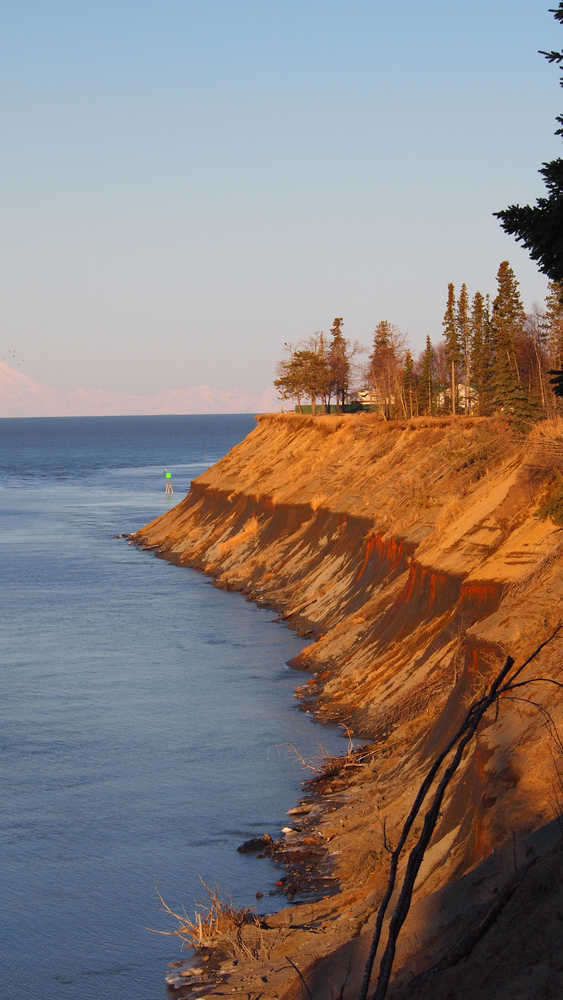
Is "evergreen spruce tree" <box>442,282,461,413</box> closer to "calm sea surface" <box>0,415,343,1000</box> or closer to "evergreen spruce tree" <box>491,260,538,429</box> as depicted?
"evergreen spruce tree" <box>491,260,538,429</box>

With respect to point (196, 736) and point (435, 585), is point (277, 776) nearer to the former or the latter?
point (196, 736)

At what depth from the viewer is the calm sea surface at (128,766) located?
1705 cm

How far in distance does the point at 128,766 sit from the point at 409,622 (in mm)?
8888

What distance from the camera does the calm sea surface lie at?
17.0 m

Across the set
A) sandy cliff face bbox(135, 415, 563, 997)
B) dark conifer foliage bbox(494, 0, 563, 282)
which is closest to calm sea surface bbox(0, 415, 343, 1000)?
sandy cliff face bbox(135, 415, 563, 997)

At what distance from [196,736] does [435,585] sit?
24.6ft

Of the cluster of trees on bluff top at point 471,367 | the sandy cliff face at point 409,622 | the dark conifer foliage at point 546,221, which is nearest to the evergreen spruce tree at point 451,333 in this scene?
the cluster of trees on bluff top at point 471,367

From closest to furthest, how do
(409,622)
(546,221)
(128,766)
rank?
(546,221), (128,766), (409,622)

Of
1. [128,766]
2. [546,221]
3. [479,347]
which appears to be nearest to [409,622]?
[128,766]

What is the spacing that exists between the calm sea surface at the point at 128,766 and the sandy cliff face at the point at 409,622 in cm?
159

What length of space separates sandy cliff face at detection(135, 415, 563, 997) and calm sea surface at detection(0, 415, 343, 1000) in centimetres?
159

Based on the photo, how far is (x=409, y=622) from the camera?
3014cm

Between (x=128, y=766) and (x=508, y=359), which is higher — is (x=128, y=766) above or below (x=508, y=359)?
below

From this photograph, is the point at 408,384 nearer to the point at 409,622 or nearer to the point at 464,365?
the point at 464,365
